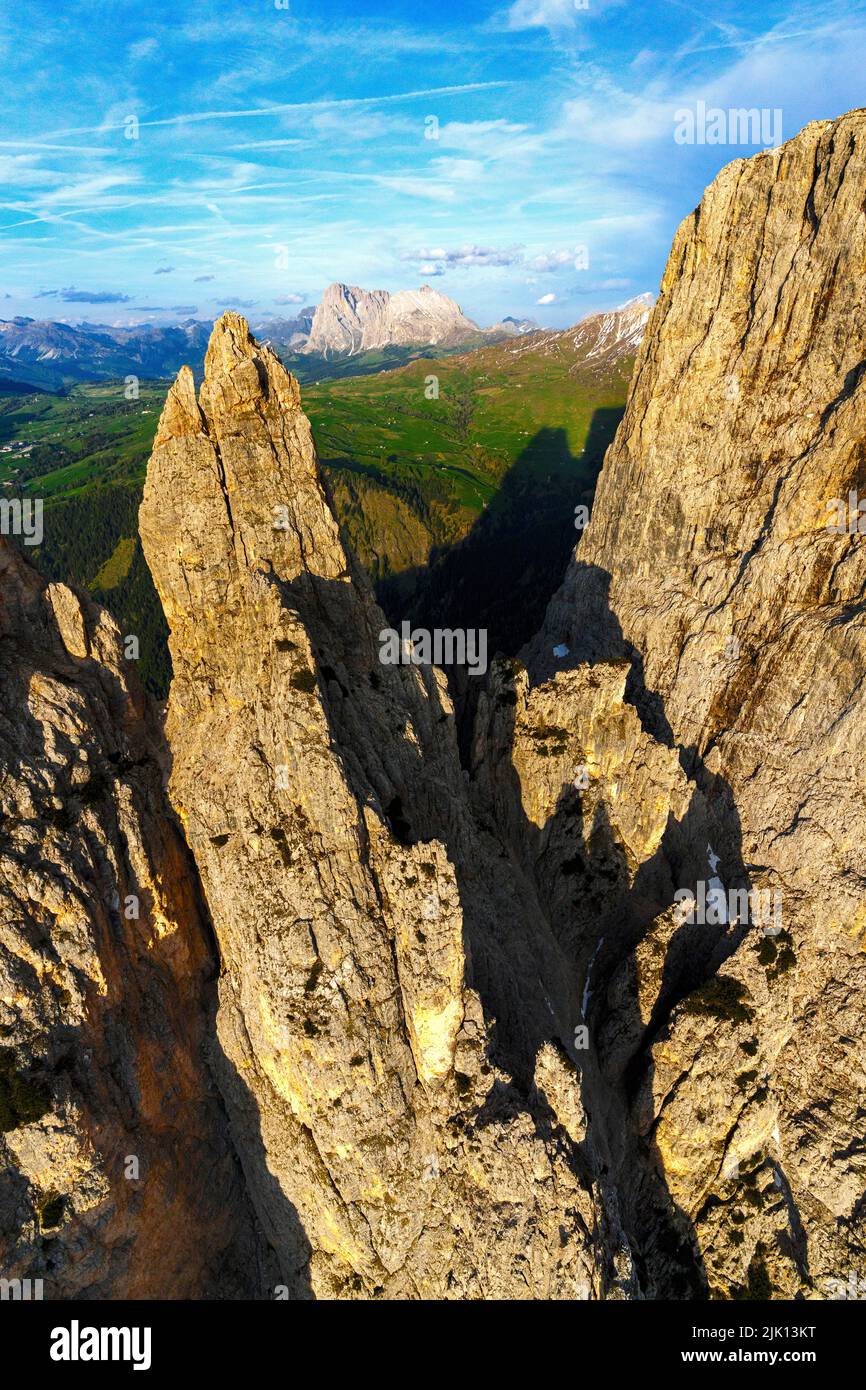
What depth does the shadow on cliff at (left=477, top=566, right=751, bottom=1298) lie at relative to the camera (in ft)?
155

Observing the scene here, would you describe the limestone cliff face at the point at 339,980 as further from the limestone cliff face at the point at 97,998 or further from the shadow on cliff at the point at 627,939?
the shadow on cliff at the point at 627,939

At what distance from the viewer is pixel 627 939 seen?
5916 centimetres

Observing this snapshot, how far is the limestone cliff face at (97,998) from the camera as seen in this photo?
1297 inches

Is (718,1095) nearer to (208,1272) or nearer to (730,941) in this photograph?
(730,941)

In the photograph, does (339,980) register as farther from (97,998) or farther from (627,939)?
(627,939)

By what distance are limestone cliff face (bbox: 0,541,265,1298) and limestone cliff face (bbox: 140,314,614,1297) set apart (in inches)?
121

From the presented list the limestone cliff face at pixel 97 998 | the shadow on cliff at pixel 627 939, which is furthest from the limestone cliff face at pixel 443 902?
the shadow on cliff at pixel 627 939

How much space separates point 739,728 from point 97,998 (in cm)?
6339

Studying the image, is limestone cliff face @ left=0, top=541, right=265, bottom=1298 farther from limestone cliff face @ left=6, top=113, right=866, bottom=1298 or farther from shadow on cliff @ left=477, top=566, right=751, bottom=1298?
shadow on cliff @ left=477, top=566, right=751, bottom=1298

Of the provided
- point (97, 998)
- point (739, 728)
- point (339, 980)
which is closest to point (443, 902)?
point (339, 980)

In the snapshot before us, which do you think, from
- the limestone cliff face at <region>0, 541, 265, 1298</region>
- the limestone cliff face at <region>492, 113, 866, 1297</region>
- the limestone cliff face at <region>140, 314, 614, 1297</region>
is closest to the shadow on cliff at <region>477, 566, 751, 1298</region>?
the limestone cliff face at <region>492, 113, 866, 1297</region>

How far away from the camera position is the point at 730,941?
56812 millimetres

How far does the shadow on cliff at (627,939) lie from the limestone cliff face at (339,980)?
733 cm
